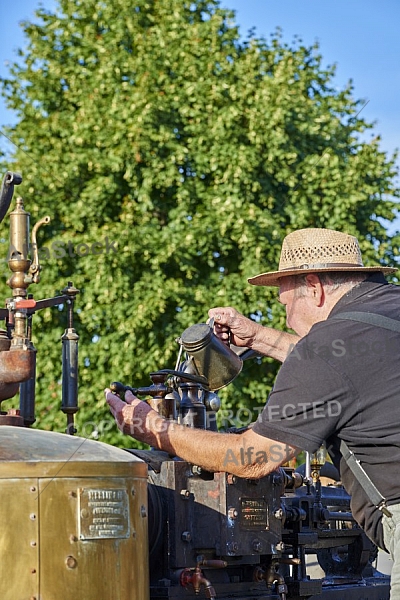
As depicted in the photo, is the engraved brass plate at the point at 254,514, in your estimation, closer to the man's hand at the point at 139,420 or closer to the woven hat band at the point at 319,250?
the man's hand at the point at 139,420

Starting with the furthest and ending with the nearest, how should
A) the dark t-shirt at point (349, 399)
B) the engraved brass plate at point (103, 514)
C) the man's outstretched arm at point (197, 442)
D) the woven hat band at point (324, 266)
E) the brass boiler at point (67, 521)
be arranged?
1. the woven hat band at point (324, 266)
2. the man's outstretched arm at point (197, 442)
3. the dark t-shirt at point (349, 399)
4. the engraved brass plate at point (103, 514)
5. the brass boiler at point (67, 521)

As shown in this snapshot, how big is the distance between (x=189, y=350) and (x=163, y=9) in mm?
12752

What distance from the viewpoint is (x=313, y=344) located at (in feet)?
9.81

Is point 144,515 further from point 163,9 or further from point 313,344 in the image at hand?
point 163,9

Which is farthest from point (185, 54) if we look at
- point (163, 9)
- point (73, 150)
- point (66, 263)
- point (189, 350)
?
point (189, 350)

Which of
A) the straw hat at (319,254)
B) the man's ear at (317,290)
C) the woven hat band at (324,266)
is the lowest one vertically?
the man's ear at (317,290)

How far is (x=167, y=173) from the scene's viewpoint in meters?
14.1

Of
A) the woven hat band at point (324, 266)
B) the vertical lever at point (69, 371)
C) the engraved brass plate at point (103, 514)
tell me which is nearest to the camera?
the engraved brass plate at point (103, 514)

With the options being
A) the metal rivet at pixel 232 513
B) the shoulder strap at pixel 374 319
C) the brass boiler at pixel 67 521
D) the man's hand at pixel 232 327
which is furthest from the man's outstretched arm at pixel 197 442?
the man's hand at pixel 232 327

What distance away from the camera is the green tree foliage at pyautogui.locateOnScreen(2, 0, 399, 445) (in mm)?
13383

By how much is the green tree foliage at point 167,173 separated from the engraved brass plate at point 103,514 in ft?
32.3

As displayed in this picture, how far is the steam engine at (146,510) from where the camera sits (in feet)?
8.93

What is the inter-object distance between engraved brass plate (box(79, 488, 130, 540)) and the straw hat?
3.27ft

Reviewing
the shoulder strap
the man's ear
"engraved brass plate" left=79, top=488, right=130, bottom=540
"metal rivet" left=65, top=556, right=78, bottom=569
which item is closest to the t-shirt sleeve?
the shoulder strap
